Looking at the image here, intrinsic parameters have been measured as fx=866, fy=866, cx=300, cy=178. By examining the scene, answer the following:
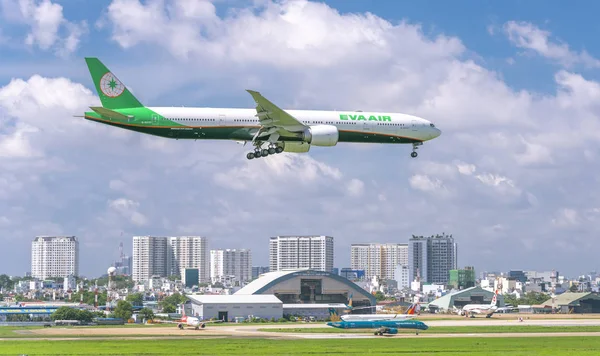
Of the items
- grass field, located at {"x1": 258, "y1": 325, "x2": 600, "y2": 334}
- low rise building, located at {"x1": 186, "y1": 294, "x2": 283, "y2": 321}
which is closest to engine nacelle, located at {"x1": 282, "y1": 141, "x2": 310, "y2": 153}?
grass field, located at {"x1": 258, "y1": 325, "x2": 600, "y2": 334}

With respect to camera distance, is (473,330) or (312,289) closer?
(473,330)

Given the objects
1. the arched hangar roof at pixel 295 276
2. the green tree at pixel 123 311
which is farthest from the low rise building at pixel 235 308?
the arched hangar roof at pixel 295 276

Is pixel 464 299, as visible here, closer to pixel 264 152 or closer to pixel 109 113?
pixel 264 152

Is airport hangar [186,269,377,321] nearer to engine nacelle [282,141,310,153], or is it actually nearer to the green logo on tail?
engine nacelle [282,141,310,153]

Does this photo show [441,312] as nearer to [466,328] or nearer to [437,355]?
[466,328]

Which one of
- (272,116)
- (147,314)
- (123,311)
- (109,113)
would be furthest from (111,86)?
(123,311)

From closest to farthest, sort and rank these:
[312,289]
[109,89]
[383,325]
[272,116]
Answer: [272,116]
[109,89]
[383,325]
[312,289]

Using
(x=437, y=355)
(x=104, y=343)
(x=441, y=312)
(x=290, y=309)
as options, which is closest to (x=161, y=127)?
(x=104, y=343)
